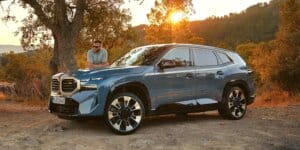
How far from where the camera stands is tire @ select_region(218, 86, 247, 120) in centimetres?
1291

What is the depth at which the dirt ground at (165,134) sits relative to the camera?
31.6 feet

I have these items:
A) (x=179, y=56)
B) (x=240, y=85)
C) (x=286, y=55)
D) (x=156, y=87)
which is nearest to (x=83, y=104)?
(x=156, y=87)

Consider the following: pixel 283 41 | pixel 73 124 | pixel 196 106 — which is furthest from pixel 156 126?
pixel 283 41

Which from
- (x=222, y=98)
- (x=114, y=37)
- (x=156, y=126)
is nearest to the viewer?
(x=156, y=126)

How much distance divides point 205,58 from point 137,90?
2339 millimetres

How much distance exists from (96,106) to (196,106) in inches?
108

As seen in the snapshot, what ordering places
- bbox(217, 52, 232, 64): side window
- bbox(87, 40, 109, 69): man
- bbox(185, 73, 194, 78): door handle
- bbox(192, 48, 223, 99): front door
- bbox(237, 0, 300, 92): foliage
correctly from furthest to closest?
bbox(237, 0, 300, 92): foliage → bbox(217, 52, 232, 64): side window → bbox(87, 40, 109, 69): man → bbox(192, 48, 223, 99): front door → bbox(185, 73, 194, 78): door handle

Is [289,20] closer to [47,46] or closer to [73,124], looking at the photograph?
[47,46]

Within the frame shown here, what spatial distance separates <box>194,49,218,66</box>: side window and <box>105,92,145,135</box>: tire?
2293 millimetres

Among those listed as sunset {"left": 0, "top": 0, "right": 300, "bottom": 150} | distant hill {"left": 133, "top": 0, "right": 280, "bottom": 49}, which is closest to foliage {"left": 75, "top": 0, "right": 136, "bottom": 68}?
sunset {"left": 0, "top": 0, "right": 300, "bottom": 150}

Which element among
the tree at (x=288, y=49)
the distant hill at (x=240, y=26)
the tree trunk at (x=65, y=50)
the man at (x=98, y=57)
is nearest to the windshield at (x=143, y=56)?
the man at (x=98, y=57)

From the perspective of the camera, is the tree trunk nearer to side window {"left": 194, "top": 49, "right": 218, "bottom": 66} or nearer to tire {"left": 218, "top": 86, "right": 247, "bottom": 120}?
side window {"left": 194, "top": 49, "right": 218, "bottom": 66}

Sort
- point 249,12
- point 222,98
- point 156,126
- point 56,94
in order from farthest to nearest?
point 249,12 → point 222,98 → point 156,126 → point 56,94

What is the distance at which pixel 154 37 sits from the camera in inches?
2048
